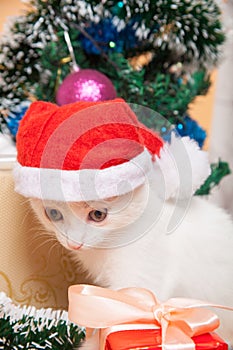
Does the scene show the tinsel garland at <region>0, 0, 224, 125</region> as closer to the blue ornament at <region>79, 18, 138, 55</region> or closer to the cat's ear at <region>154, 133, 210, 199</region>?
the blue ornament at <region>79, 18, 138, 55</region>

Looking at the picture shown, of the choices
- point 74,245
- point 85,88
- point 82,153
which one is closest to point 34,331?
point 74,245

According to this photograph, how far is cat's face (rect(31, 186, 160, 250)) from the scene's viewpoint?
516 millimetres

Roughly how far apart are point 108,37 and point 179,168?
0.38m

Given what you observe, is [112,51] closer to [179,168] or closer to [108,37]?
[108,37]

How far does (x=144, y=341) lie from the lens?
0.46 metres

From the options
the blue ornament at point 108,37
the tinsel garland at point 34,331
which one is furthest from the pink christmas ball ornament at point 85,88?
the tinsel garland at point 34,331

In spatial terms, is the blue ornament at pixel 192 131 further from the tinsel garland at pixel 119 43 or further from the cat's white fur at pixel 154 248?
the cat's white fur at pixel 154 248

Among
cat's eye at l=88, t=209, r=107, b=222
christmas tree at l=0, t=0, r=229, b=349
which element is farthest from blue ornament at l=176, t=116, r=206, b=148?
cat's eye at l=88, t=209, r=107, b=222

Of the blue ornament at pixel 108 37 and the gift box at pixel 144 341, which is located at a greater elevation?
the blue ornament at pixel 108 37

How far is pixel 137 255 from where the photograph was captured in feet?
1.87

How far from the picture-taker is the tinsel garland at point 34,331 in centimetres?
52

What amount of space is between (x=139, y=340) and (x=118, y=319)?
0.10 feet

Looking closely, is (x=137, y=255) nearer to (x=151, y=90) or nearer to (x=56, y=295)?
(x=56, y=295)

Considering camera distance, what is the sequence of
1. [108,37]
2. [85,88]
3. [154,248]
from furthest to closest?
1. [108,37]
2. [85,88]
3. [154,248]
